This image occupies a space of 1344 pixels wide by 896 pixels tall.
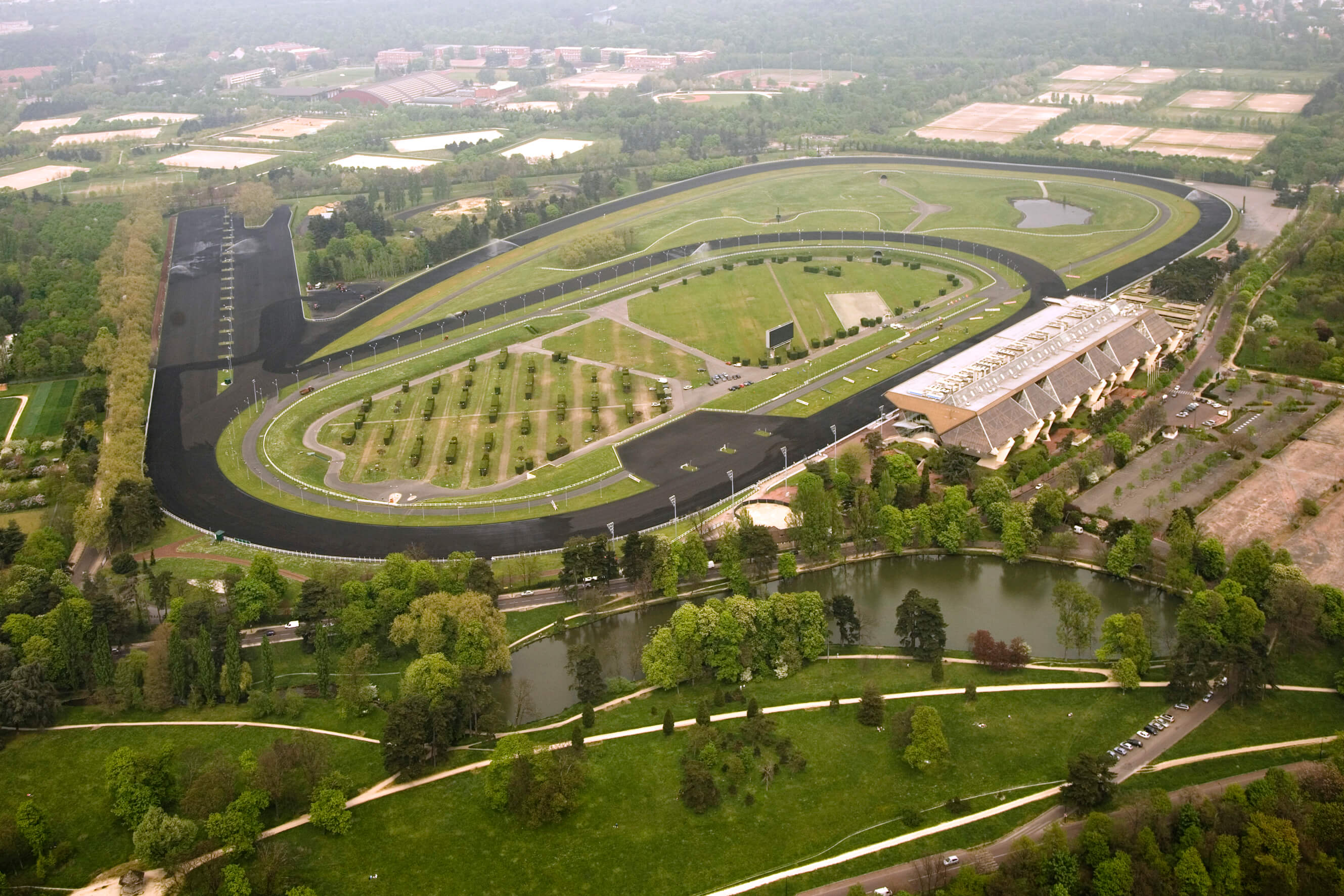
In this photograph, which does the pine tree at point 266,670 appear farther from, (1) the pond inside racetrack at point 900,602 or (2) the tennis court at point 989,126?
(2) the tennis court at point 989,126

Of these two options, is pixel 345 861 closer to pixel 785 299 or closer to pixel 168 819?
pixel 168 819

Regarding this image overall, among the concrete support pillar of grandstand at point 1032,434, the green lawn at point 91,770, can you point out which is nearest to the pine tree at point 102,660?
the green lawn at point 91,770

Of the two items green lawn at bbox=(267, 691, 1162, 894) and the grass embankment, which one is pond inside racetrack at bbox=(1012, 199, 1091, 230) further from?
green lawn at bbox=(267, 691, 1162, 894)

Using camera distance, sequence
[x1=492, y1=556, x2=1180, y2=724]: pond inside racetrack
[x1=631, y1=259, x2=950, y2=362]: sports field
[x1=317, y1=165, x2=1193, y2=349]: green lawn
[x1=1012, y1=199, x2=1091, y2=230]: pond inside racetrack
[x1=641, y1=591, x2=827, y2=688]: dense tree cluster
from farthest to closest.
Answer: [x1=1012, y1=199, x2=1091, y2=230]: pond inside racetrack, [x1=317, y1=165, x2=1193, y2=349]: green lawn, [x1=631, y1=259, x2=950, y2=362]: sports field, [x1=492, y1=556, x2=1180, y2=724]: pond inside racetrack, [x1=641, y1=591, x2=827, y2=688]: dense tree cluster

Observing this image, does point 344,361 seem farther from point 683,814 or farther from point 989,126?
point 989,126

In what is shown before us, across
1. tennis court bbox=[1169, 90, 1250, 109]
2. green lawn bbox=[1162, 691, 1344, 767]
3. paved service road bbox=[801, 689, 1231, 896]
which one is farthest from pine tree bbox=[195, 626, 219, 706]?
tennis court bbox=[1169, 90, 1250, 109]

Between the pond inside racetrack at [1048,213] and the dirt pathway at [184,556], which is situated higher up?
the pond inside racetrack at [1048,213]

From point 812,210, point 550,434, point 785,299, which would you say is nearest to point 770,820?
point 550,434
